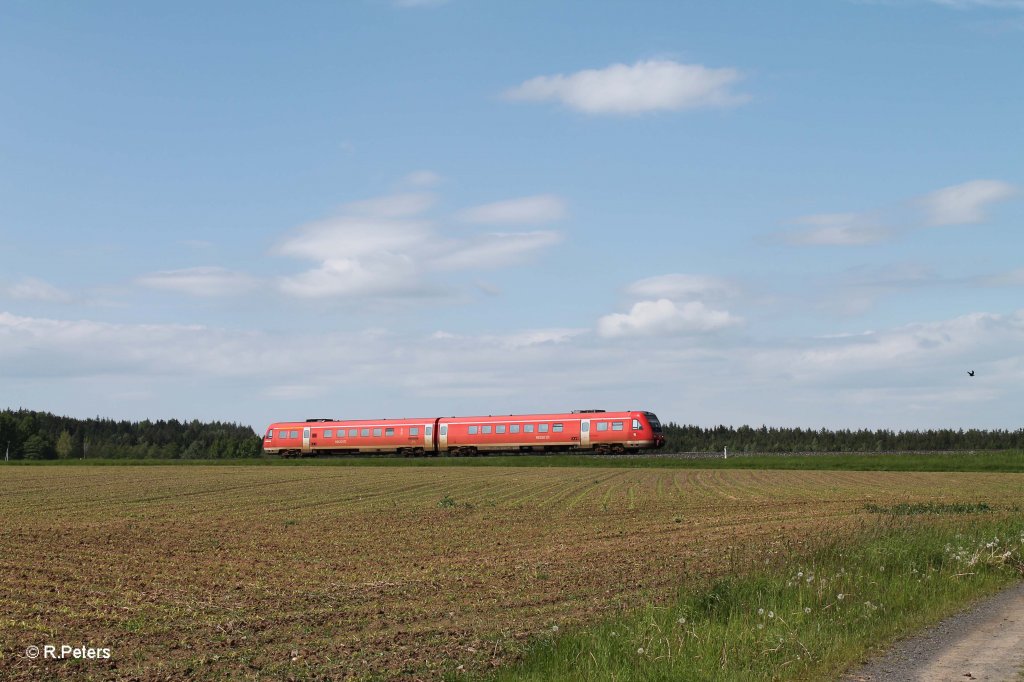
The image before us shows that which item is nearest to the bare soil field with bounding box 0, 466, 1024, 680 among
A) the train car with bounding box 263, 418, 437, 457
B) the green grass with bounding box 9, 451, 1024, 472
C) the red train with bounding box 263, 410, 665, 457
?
the green grass with bounding box 9, 451, 1024, 472

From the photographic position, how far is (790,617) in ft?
42.6

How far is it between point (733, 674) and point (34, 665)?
26.7 feet

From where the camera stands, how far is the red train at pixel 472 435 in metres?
72.5

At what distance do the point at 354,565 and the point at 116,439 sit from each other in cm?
17277

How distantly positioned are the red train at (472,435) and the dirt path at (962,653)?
57.7m

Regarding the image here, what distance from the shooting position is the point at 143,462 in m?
80.8

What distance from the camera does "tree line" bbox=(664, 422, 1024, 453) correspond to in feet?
435

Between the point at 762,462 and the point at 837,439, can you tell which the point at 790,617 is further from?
the point at 837,439

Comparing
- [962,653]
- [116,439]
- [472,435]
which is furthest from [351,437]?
[116,439]

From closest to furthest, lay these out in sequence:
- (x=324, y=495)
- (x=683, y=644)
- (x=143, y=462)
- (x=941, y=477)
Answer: (x=683, y=644) → (x=324, y=495) → (x=941, y=477) → (x=143, y=462)

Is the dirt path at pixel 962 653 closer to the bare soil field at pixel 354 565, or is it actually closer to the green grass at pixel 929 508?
the bare soil field at pixel 354 565

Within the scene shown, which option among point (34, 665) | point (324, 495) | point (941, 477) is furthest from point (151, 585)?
point (941, 477)

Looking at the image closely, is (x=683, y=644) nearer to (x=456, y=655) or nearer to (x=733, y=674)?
(x=733, y=674)

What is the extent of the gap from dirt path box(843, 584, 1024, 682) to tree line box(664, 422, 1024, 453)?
377ft
